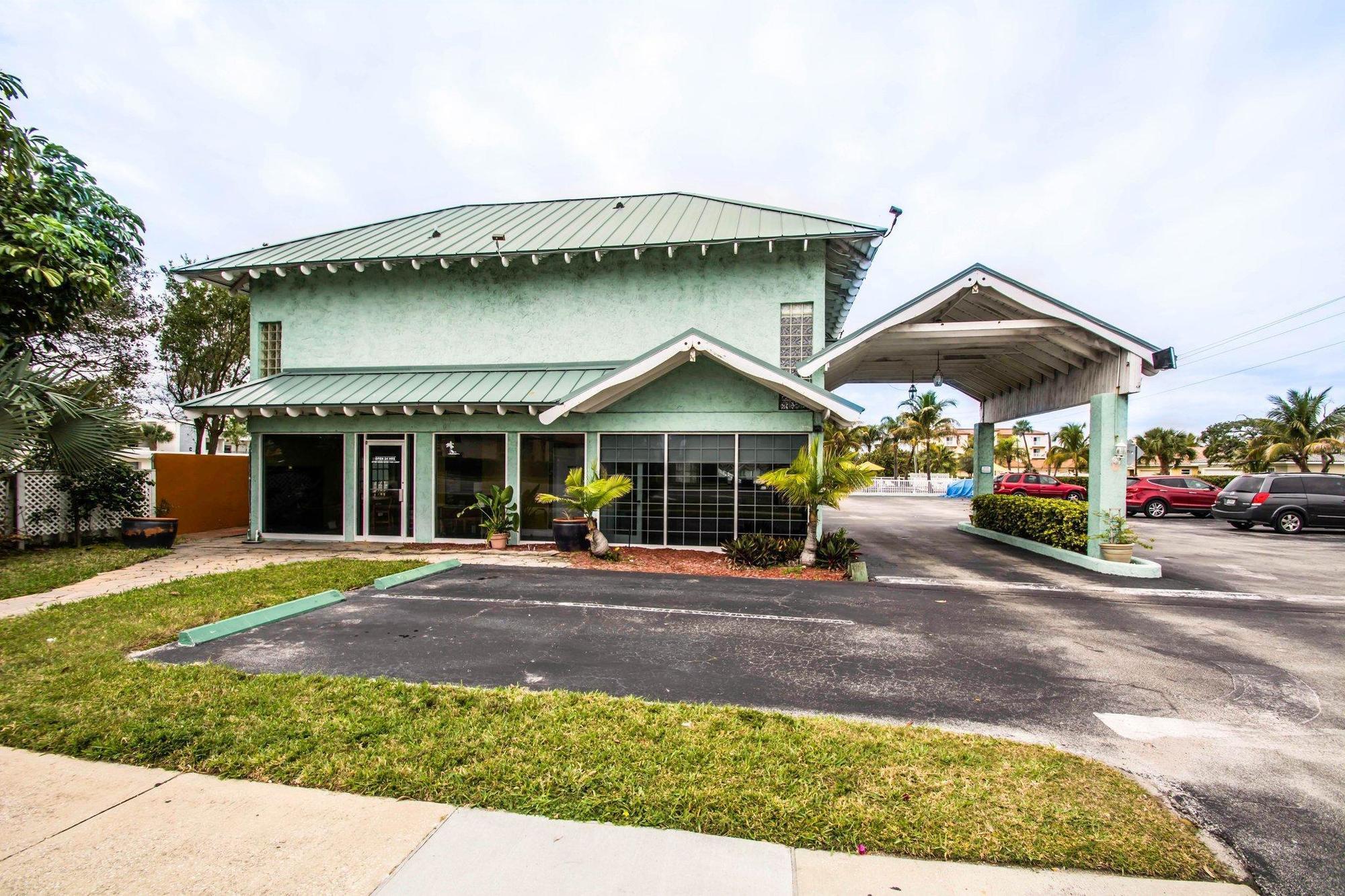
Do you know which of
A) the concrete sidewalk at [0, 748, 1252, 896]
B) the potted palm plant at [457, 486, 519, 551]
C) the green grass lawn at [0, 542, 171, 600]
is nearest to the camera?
the concrete sidewalk at [0, 748, 1252, 896]

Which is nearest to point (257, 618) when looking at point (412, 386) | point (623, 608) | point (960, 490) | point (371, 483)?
point (623, 608)

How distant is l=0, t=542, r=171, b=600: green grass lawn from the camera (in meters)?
8.41

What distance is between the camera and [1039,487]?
1069 inches

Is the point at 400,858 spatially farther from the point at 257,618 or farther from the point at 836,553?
the point at 836,553

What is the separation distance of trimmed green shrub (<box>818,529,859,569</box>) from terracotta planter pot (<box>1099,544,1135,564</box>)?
4.64m

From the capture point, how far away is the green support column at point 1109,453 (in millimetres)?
10922

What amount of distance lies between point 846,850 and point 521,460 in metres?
11.2

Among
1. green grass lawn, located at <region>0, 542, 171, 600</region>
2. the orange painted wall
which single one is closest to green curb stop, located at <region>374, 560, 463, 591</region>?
green grass lawn, located at <region>0, 542, 171, 600</region>

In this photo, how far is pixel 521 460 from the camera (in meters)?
13.0

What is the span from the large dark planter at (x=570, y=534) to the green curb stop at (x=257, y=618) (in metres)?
4.42

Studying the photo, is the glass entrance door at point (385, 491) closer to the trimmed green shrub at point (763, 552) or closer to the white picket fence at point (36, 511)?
the white picket fence at point (36, 511)

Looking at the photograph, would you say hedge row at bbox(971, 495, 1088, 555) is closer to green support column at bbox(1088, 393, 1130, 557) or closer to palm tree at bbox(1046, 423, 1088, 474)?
green support column at bbox(1088, 393, 1130, 557)

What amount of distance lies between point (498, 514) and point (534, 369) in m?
3.41

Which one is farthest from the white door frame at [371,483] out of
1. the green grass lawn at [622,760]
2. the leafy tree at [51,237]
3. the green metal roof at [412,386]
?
the green grass lawn at [622,760]
